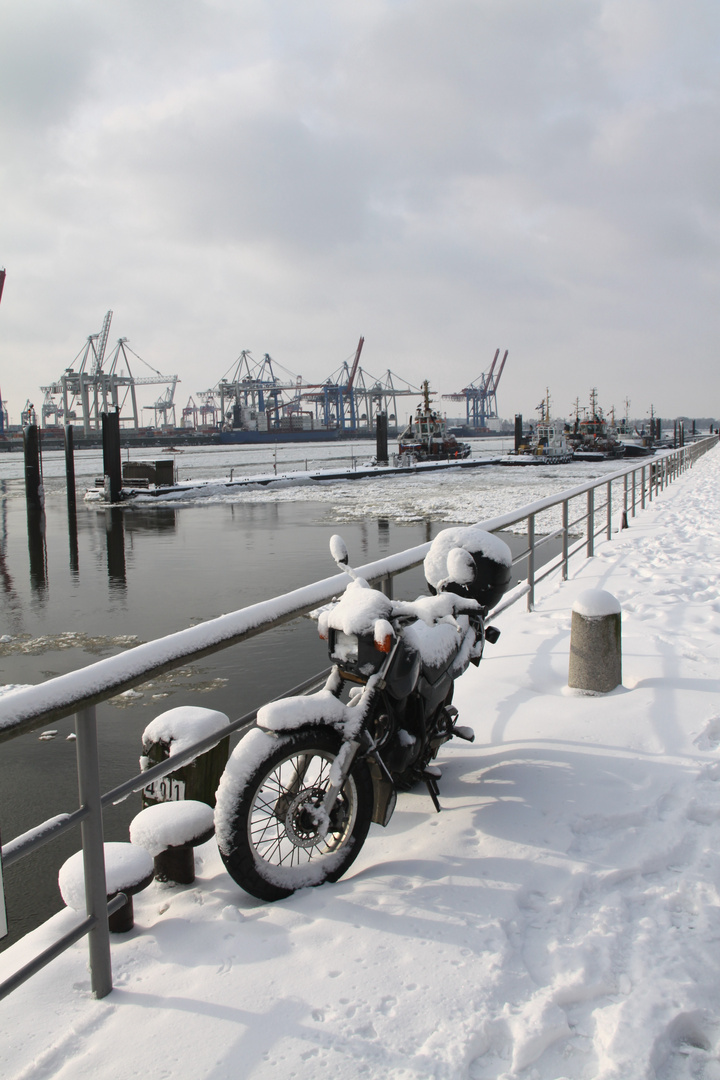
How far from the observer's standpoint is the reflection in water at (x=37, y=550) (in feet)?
43.2

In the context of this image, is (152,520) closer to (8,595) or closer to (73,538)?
(73,538)

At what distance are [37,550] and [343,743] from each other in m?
16.8

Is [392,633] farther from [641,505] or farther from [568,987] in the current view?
[641,505]

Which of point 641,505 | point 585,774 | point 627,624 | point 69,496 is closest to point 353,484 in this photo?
point 69,496

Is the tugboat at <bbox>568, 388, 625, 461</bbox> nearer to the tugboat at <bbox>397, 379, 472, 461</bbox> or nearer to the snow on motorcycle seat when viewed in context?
the tugboat at <bbox>397, 379, 472, 461</bbox>

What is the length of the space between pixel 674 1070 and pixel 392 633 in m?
1.33

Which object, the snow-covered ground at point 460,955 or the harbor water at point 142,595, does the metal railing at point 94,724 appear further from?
the harbor water at point 142,595

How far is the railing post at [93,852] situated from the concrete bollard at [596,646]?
319cm

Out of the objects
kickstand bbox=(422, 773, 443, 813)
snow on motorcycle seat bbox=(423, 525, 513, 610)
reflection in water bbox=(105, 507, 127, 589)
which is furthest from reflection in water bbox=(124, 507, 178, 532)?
kickstand bbox=(422, 773, 443, 813)

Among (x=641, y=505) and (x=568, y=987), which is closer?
(x=568, y=987)

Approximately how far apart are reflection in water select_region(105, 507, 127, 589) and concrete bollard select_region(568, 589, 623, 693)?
9.67 metres

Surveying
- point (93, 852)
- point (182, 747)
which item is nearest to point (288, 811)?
point (182, 747)

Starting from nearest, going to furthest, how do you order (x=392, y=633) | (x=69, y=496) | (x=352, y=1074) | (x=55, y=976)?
(x=352, y=1074), (x=55, y=976), (x=392, y=633), (x=69, y=496)

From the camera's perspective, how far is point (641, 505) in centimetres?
1560
